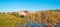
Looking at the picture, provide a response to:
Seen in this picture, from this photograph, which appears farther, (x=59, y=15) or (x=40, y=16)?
(x=59, y=15)

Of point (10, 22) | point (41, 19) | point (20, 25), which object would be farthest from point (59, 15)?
point (10, 22)

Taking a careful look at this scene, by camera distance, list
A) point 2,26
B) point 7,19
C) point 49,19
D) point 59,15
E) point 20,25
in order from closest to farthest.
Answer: point 2,26, point 7,19, point 20,25, point 49,19, point 59,15

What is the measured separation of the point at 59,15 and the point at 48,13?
2.00m

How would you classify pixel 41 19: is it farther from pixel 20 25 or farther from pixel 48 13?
pixel 20 25

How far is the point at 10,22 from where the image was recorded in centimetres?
529

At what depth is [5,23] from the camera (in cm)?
511

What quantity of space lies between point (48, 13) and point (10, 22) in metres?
4.68

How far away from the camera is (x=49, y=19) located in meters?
9.58

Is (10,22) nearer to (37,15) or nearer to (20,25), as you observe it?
(20,25)

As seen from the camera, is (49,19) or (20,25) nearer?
(20,25)

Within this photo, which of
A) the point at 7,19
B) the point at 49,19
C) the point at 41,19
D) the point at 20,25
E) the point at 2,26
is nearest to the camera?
the point at 2,26

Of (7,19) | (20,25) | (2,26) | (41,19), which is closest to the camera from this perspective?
(2,26)

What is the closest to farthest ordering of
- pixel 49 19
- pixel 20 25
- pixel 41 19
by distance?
pixel 20 25 → pixel 49 19 → pixel 41 19

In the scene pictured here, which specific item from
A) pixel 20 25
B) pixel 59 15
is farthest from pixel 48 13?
pixel 20 25
